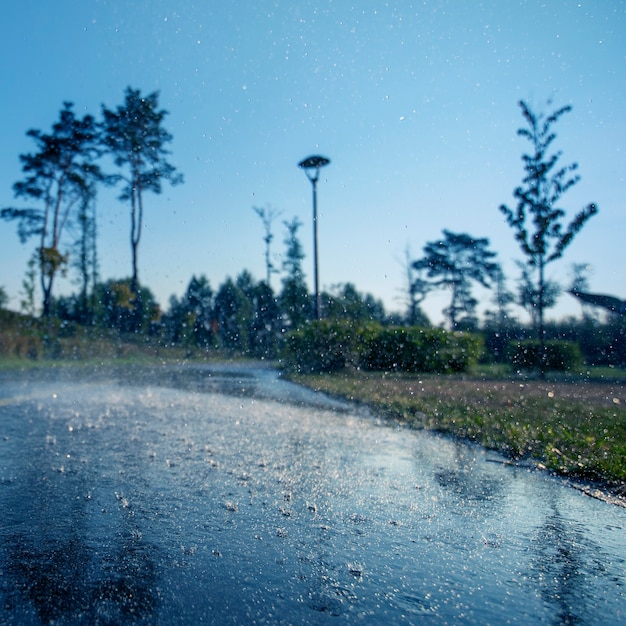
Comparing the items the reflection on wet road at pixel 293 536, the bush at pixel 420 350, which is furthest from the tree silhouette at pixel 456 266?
the reflection on wet road at pixel 293 536

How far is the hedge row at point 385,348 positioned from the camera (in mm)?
22109

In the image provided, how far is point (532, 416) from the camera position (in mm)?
8750

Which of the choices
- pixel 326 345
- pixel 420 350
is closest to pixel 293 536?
pixel 326 345

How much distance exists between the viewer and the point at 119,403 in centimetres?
1148

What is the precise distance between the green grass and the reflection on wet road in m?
0.51

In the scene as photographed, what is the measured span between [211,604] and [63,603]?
64 centimetres

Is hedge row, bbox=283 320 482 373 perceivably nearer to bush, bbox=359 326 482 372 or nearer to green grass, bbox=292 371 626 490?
bush, bbox=359 326 482 372

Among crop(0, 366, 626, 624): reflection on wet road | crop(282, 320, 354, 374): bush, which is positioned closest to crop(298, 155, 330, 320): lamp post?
crop(282, 320, 354, 374): bush

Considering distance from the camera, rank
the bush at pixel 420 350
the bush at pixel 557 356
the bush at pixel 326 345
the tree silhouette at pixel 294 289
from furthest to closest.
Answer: the tree silhouette at pixel 294 289, the bush at pixel 326 345, the bush at pixel 420 350, the bush at pixel 557 356

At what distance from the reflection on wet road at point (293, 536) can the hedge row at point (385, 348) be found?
15193mm

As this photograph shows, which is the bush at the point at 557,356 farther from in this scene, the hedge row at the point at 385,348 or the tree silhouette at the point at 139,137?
the tree silhouette at the point at 139,137

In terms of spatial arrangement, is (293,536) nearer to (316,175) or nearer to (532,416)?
(532,416)

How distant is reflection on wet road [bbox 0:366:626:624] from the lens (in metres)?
2.65

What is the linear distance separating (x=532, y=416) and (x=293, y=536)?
606 centimetres
